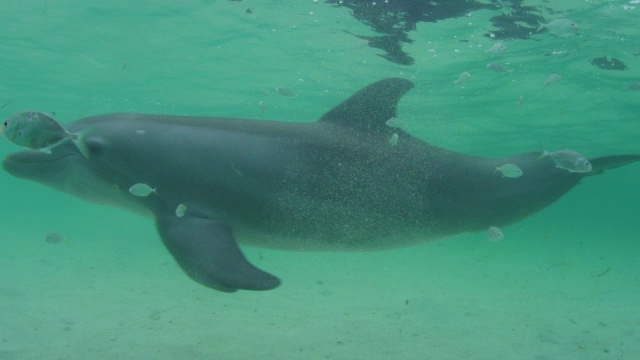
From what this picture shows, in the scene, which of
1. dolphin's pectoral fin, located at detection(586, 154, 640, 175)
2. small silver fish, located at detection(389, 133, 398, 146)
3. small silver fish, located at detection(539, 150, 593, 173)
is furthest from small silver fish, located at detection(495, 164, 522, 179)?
small silver fish, located at detection(389, 133, 398, 146)

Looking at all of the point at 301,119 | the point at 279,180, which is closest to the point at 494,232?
the point at 279,180

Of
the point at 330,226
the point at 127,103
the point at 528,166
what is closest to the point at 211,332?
the point at 330,226

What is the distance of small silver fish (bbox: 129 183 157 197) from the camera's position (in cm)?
501

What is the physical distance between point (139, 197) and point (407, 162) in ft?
11.0

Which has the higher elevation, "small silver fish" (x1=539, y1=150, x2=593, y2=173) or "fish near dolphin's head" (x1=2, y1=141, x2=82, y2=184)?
"fish near dolphin's head" (x1=2, y1=141, x2=82, y2=184)

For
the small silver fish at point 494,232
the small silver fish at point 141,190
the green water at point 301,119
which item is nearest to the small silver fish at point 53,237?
the green water at point 301,119

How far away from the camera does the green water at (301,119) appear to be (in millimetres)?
9031

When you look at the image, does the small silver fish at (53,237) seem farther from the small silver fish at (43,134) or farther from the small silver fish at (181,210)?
the small silver fish at (181,210)

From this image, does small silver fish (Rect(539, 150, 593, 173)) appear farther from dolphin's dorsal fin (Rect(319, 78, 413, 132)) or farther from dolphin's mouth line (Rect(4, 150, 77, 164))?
dolphin's mouth line (Rect(4, 150, 77, 164))

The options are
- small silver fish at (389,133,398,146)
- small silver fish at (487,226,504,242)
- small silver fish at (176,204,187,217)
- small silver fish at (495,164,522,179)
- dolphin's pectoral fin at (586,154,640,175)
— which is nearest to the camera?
small silver fish at (176,204,187,217)

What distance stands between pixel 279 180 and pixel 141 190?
1559mm

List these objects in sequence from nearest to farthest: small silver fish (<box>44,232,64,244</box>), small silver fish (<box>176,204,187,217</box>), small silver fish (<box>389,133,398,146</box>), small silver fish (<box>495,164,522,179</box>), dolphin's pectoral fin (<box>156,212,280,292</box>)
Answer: dolphin's pectoral fin (<box>156,212,280,292</box>) → small silver fish (<box>176,204,187,217</box>) → small silver fish (<box>389,133,398,146</box>) → small silver fish (<box>495,164,522,179</box>) → small silver fish (<box>44,232,64,244</box>)

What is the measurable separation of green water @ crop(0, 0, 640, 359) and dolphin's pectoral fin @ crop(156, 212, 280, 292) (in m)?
3.73

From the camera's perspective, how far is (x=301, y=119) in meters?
33.4
